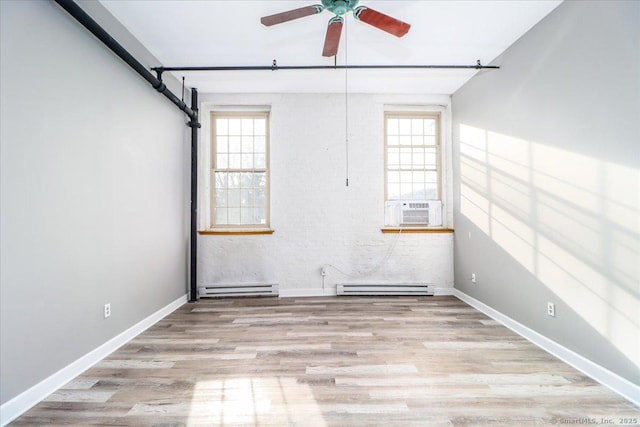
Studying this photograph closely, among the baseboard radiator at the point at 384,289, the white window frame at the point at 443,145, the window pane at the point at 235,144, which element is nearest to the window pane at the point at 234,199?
the window pane at the point at 235,144

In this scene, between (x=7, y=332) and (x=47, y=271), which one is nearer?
(x=7, y=332)

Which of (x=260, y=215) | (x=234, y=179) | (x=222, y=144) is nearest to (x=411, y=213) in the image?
(x=260, y=215)

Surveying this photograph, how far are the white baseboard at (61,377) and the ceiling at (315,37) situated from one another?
288 cm

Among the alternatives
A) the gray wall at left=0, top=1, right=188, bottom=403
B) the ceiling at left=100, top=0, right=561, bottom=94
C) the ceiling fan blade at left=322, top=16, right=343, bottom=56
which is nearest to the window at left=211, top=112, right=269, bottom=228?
the ceiling at left=100, top=0, right=561, bottom=94

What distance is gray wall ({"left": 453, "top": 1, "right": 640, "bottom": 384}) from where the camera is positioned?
6.20 ft

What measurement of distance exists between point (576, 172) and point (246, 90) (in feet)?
12.7

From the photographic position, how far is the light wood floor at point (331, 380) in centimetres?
167

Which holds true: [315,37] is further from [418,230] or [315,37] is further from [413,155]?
[418,230]

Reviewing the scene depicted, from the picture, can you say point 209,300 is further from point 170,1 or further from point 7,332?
point 170,1

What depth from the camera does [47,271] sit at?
1892mm

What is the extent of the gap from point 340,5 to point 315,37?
90 cm

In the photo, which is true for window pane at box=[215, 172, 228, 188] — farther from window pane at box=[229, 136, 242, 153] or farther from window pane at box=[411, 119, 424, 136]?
window pane at box=[411, 119, 424, 136]

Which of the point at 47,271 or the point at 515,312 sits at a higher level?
the point at 47,271

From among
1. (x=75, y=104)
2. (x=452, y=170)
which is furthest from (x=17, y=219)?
(x=452, y=170)
